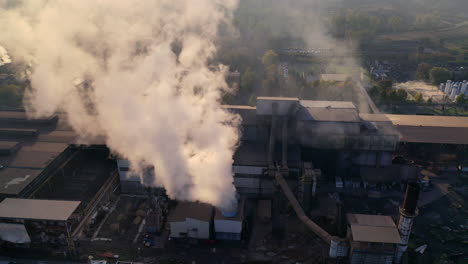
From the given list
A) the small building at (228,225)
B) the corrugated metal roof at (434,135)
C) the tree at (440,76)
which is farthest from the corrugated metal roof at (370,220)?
the tree at (440,76)

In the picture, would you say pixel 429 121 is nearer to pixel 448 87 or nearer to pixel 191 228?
pixel 448 87

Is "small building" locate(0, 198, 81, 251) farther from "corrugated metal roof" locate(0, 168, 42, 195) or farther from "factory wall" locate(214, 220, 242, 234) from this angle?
"factory wall" locate(214, 220, 242, 234)

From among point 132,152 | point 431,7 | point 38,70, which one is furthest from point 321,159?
point 431,7

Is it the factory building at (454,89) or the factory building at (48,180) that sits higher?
the factory building at (454,89)

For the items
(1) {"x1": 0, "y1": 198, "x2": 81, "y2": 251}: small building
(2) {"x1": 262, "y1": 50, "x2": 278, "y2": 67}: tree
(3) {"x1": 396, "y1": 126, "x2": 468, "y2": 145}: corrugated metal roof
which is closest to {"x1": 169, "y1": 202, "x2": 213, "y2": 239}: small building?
(1) {"x1": 0, "y1": 198, "x2": 81, "y2": 251}: small building

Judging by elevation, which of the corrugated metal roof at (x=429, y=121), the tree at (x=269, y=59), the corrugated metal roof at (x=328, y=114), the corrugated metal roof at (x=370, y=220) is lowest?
the corrugated metal roof at (x=370, y=220)

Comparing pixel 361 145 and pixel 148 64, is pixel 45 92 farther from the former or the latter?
pixel 361 145

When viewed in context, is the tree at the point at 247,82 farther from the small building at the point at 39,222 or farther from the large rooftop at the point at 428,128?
the small building at the point at 39,222
